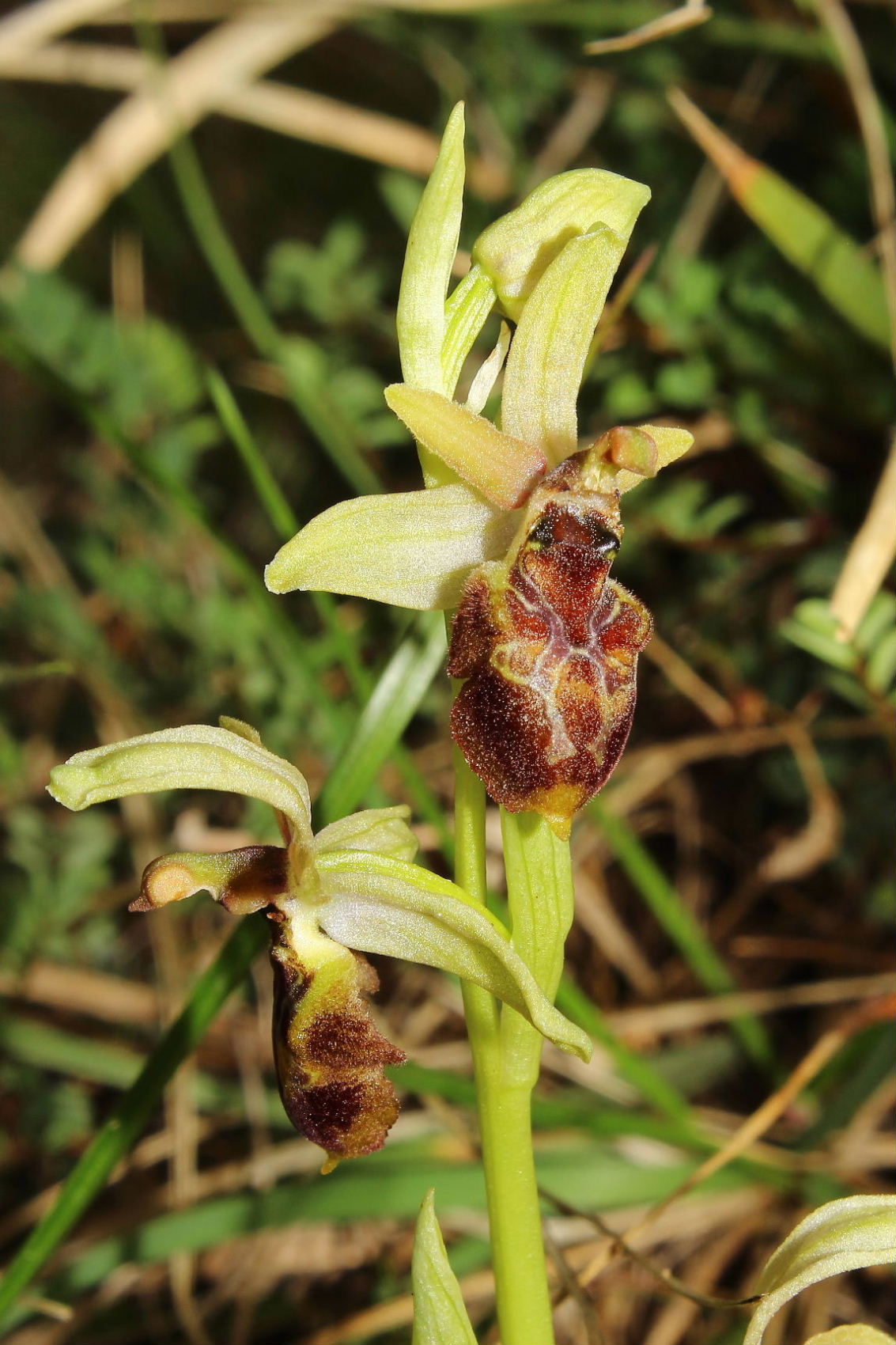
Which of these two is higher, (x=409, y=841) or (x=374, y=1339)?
(x=409, y=841)

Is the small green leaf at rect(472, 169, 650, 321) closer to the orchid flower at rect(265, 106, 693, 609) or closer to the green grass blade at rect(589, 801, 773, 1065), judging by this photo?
the orchid flower at rect(265, 106, 693, 609)

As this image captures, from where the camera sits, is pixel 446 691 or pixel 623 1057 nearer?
pixel 623 1057

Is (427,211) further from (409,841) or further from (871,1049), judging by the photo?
(871,1049)

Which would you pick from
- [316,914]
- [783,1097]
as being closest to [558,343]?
[316,914]

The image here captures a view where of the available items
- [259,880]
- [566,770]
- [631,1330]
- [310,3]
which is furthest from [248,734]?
[310,3]

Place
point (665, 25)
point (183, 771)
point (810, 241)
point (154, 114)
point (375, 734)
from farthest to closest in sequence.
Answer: point (154, 114)
point (810, 241)
point (665, 25)
point (375, 734)
point (183, 771)

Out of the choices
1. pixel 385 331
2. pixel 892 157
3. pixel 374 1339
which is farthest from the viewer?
pixel 385 331

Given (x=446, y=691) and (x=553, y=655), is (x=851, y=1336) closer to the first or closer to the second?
(x=553, y=655)
